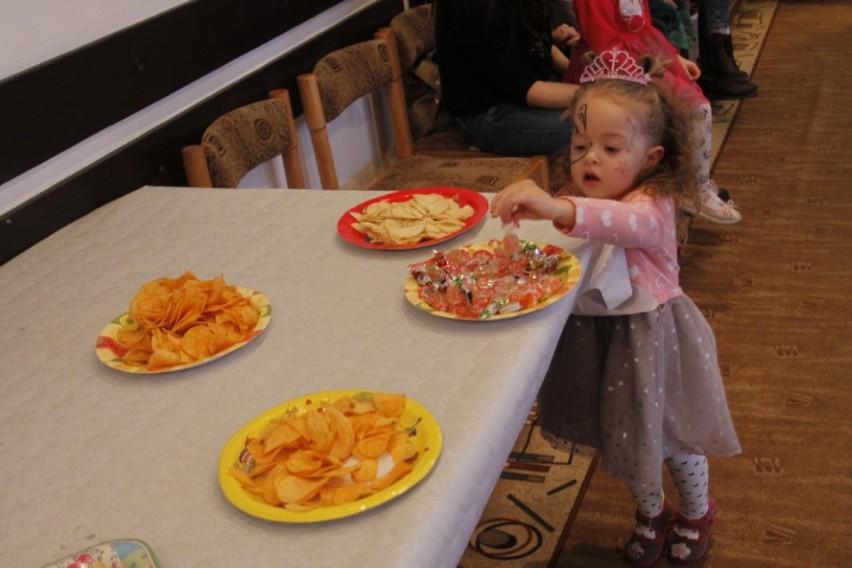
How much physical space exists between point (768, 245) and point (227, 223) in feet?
6.11

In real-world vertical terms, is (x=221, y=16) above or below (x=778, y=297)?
above

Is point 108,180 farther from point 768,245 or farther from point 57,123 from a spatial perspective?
point 768,245

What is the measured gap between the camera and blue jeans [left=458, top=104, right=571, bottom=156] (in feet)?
7.86

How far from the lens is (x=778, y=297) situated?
2.45 metres

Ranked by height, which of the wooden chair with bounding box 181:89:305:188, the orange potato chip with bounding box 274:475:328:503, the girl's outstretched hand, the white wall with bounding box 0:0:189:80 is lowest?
the wooden chair with bounding box 181:89:305:188

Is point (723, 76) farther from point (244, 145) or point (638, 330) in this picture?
point (638, 330)

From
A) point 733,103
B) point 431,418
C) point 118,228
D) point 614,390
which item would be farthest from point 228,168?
point 733,103

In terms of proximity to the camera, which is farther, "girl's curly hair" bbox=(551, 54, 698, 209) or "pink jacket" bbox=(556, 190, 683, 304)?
"girl's curly hair" bbox=(551, 54, 698, 209)

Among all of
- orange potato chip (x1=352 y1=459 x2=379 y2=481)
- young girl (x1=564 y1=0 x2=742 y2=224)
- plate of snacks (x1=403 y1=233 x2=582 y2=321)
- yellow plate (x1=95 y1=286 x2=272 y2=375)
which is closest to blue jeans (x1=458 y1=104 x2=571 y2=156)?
young girl (x1=564 y1=0 x2=742 y2=224)

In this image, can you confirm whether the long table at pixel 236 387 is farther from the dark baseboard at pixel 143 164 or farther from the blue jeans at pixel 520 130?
the blue jeans at pixel 520 130

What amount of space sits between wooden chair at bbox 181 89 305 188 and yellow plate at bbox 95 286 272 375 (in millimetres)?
771

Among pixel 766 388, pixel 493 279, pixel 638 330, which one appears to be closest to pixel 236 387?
pixel 493 279

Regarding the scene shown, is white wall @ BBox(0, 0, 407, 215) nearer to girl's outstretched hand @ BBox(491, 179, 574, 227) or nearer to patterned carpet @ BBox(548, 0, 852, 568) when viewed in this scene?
girl's outstretched hand @ BBox(491, 179, 574, 227)

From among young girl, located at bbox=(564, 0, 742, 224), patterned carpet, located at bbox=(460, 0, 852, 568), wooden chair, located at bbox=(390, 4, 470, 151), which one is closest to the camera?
patterned carpet, located at bbox=(460, 0, 852, 568)
